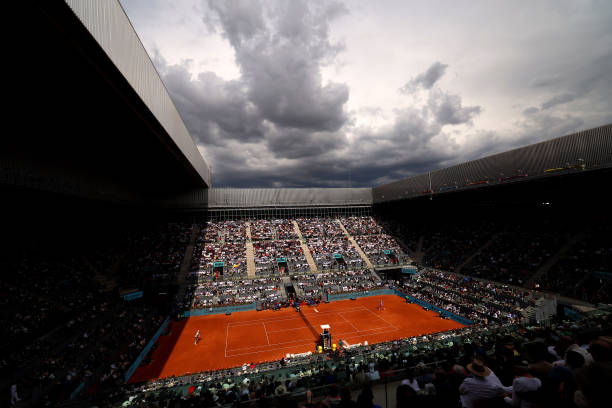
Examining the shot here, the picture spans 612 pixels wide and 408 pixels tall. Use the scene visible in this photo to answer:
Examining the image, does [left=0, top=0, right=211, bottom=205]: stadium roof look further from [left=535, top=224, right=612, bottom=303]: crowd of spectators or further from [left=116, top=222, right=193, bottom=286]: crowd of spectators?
[left=535, top=224, right=612, bottom=303]: crowd of spectators

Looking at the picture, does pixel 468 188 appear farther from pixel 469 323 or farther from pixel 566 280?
pixel 469 323

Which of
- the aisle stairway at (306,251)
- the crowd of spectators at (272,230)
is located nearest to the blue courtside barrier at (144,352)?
the aisle stairway at (306,251)

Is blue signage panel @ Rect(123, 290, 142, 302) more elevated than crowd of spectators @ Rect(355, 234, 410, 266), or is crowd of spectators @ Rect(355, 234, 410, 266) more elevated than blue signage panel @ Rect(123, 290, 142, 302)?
crowd of spectators @ Rect(355, 234, 410, 266)

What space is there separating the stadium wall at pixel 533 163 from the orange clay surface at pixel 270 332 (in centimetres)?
1608

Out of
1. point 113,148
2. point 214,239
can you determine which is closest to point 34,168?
point 113,148

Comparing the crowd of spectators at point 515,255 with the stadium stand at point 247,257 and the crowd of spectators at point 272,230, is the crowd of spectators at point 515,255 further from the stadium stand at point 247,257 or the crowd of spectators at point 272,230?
the crowd of spectators at point 272,230

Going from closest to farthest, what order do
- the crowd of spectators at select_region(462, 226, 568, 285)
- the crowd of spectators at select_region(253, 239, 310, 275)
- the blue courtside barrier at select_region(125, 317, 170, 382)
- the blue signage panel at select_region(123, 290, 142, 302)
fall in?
the blue courtside barrier at select_region(125, 317, 170, 382)
the crowd of spectators at select_region(462, 226, 568, 285)
the blue signage panel at select_region(123, 290, 142, 302)
the crowd of spectators at select_region(253, 239, 310, 275)

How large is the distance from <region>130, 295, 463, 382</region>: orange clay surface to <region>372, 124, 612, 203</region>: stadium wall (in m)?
16.1


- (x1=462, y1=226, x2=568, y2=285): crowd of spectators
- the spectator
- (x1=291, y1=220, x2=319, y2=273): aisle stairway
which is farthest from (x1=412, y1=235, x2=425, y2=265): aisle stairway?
the spectator

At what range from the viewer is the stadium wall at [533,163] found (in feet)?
72.0

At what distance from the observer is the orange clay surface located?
70.9 ft

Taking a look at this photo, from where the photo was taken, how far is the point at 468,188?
34031mm

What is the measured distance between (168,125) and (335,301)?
28.9m

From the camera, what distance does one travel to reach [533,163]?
87.0 ft
